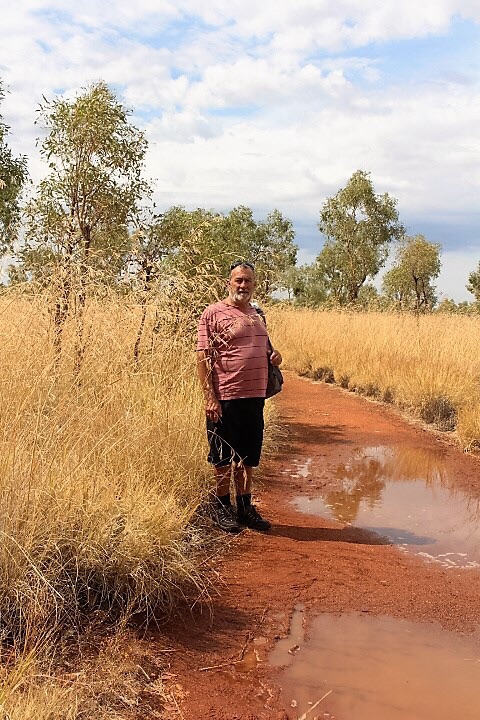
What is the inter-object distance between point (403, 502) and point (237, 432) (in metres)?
1.98

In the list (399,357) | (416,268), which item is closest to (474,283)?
(416,268)

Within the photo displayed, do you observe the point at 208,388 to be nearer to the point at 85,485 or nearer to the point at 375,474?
the point at 85,485

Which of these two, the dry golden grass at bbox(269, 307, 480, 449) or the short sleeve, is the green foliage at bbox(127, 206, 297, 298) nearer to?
the short sleeve

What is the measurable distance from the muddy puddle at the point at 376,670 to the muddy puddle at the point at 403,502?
115 cm

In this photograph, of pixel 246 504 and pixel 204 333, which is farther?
pixel 246 504

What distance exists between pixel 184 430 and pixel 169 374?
3.32 feet

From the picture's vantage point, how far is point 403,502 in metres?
6.14

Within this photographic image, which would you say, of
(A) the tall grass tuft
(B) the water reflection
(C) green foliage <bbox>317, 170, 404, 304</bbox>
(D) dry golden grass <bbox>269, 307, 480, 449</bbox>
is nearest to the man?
(A) the tall grass tuft

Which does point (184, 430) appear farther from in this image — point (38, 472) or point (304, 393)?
point (304, 393)

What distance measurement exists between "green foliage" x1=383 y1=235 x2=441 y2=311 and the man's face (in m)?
26.7

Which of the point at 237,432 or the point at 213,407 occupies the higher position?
the point at 213,407

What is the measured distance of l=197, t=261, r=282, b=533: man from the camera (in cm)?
494

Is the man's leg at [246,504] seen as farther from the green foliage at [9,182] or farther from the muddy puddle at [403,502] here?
the green foliage at [9,182]

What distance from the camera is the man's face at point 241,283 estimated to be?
4.92m
